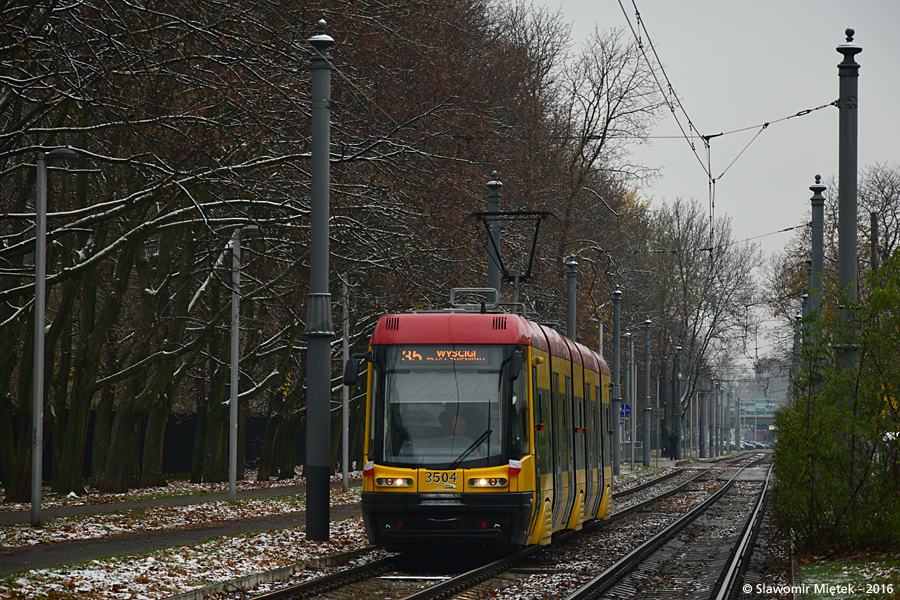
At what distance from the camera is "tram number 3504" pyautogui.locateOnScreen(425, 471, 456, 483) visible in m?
15.6

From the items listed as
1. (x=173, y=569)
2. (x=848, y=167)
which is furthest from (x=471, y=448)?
(x=848, y=167)

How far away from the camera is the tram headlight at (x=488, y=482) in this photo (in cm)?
1562

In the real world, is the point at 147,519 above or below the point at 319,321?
below

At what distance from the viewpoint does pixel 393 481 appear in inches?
617

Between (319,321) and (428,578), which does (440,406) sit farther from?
(319,321)

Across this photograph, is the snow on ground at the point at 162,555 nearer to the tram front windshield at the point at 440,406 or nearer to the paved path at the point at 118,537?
the paved path at the point at 118,537

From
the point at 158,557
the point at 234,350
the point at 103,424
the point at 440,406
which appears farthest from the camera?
the point at 103,424

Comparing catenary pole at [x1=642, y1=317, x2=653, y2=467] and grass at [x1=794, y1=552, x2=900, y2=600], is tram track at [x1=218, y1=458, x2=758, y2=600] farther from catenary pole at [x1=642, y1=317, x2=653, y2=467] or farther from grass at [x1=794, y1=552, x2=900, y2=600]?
catenary pole at [x1=642, y1=317, x2=653, y2=467]

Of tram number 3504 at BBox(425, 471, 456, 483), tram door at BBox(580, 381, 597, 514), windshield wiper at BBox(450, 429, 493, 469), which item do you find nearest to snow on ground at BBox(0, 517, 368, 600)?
tram number 3504 at BBox(425, 471, 456, 483)

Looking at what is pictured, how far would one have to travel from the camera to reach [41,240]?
19.7m

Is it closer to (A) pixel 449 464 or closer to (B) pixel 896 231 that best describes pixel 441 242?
(A) pixel 449 464

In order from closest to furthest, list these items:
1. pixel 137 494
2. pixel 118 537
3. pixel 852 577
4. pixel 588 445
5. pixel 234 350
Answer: pixel 852 577
pixel 118 537
pixel 588 445
pixel 234 350
pixel 137 494

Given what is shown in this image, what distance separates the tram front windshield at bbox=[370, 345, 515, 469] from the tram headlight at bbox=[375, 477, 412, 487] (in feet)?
0.65

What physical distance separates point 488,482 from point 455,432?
0.72 meters
